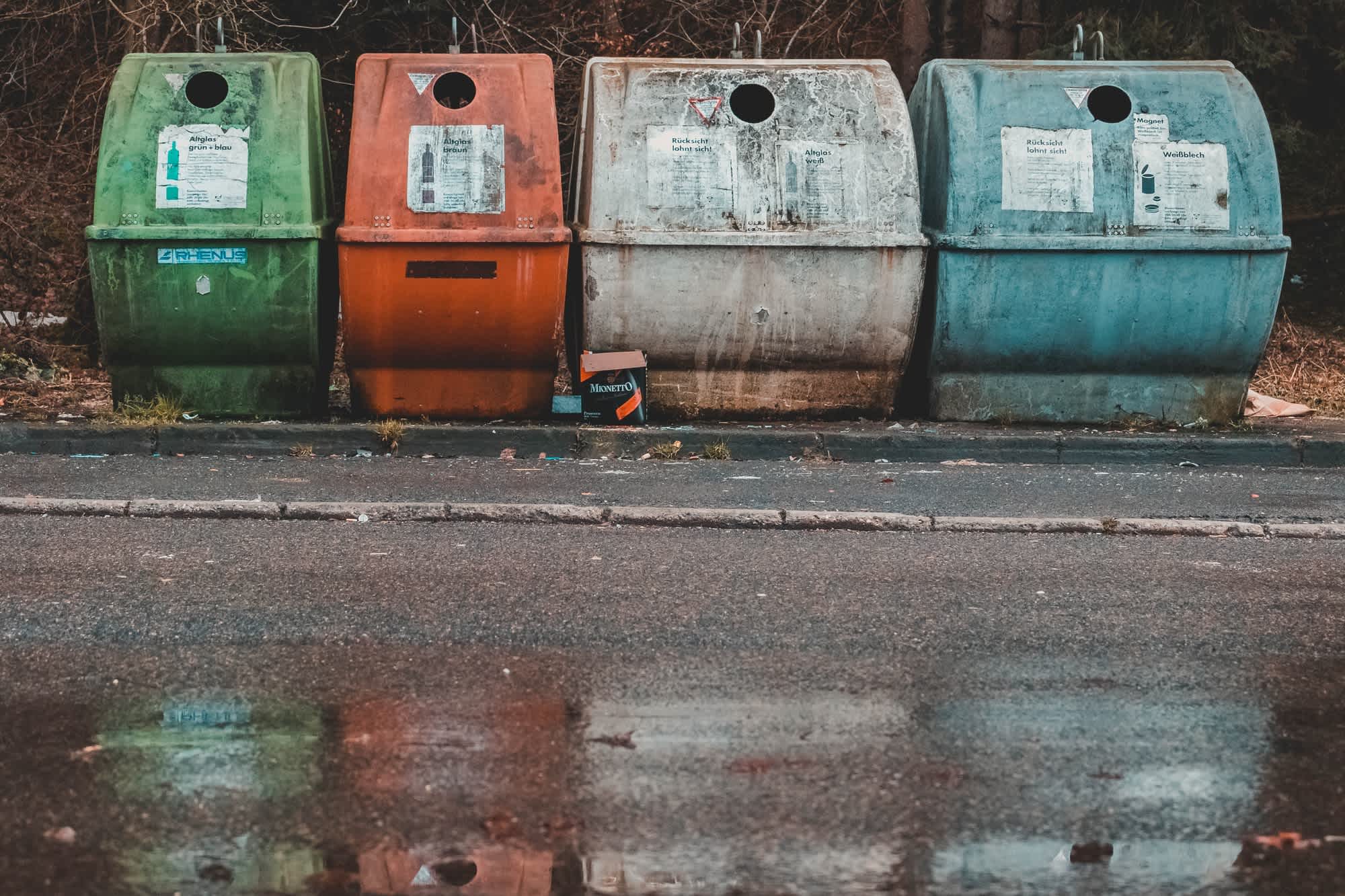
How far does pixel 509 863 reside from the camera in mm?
2809

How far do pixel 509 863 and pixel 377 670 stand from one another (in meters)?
1.21

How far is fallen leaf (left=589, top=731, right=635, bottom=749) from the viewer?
3.39 m

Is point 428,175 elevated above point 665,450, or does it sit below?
above

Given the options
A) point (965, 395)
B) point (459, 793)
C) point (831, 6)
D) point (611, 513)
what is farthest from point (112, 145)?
point (831, 6)

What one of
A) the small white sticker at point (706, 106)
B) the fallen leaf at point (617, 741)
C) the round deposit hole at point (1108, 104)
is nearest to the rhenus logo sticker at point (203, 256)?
the small white sticker at point (706, 106)

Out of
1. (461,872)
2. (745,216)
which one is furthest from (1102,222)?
(461,872)

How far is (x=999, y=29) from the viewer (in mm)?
11727

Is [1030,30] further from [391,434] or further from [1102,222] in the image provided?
[391,434]

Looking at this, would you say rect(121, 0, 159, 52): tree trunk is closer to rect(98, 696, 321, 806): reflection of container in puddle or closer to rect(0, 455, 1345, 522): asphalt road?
rect(0, 455, 1345, 522): asphalt road

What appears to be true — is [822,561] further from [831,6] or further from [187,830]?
[831,6]

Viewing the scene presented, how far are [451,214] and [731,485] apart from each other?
1.94m

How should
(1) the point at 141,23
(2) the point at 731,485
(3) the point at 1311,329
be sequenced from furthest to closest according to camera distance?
(3) the point at 1311,329, (1) the point at 141,23, (2) the point at 731,485

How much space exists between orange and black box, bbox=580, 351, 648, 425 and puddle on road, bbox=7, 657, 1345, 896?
3918 mm

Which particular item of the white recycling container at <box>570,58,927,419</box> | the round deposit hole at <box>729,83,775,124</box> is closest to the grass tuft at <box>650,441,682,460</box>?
the white recycling container at <box>570,58,927,419</box>
